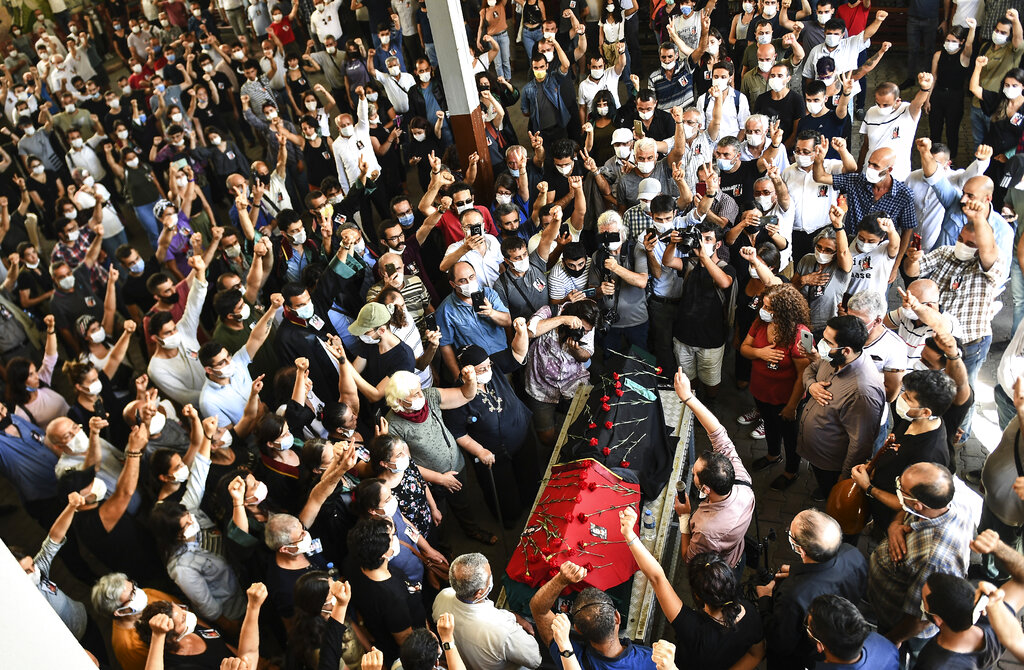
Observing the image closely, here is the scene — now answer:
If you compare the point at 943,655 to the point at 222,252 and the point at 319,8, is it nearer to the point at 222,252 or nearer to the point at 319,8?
the point at 222,252

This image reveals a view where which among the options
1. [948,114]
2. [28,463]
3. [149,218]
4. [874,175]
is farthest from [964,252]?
[149,218]

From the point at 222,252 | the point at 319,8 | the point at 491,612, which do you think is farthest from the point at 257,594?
the point at 319,8

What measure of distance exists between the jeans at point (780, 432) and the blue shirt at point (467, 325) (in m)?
2.01

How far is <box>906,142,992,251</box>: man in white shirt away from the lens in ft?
20.8

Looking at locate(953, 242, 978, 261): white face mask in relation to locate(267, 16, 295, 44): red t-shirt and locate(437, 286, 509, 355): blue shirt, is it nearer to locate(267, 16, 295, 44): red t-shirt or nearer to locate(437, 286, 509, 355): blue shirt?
locate(437, 286, 509, 355): blue shirt

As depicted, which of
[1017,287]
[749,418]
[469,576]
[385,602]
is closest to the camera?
[469,576]

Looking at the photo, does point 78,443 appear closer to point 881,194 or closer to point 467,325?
point 467,325

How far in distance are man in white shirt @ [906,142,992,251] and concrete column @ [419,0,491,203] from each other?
162 inches

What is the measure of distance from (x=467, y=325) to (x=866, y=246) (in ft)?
9.62

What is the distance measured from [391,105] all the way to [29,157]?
482cm

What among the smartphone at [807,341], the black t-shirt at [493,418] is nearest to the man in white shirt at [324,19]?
the black t-shirt at [493,418]

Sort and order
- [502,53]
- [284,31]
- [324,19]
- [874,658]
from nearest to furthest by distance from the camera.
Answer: [874,658]
[502,53]
[324,19]
[284,31]

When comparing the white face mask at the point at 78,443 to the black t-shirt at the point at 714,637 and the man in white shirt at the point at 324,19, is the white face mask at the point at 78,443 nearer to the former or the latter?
the black t-shirt at the point at 714,637

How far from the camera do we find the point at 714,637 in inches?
148
